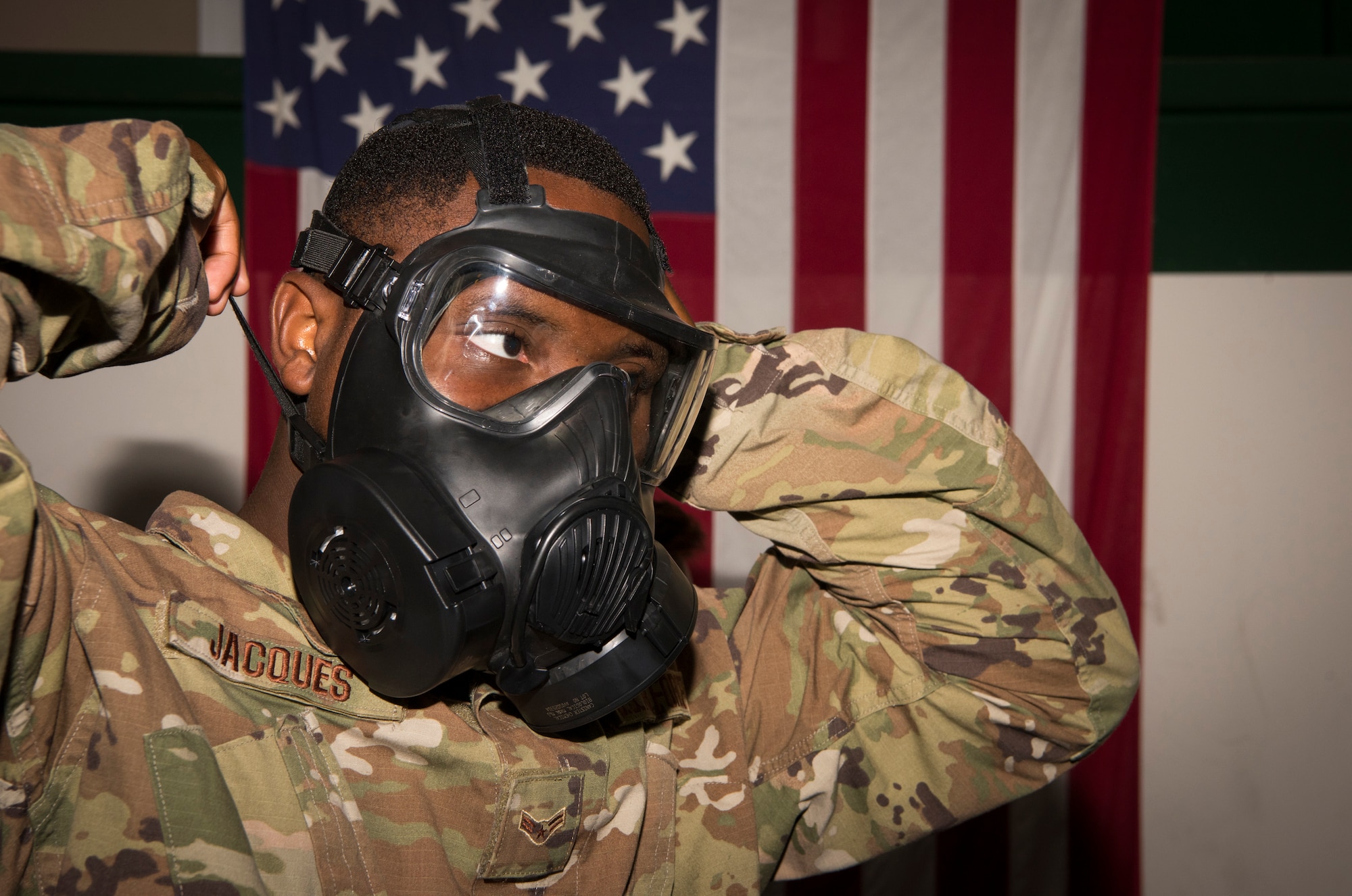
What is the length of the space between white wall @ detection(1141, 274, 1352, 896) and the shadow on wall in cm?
248

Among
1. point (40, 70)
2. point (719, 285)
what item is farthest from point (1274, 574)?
point (40, 70)

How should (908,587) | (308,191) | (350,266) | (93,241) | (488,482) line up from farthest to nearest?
(308,191) → (908,587) → (350,266) → (488,482) → (93,241)

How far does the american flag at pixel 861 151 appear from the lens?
2.32 metres

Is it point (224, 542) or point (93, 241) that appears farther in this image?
point (224, 542)

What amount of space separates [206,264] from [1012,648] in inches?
42.8

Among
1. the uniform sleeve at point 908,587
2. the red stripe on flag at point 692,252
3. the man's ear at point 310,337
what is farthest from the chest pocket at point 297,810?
the red stripe on flag at point 692,252

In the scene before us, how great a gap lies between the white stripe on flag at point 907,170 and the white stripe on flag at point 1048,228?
0.65 feet

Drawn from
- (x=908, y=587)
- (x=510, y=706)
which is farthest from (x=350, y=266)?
(x=908, y=587)

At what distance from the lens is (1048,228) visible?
2.36 m

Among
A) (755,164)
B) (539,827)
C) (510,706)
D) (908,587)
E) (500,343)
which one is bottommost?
(539,827)

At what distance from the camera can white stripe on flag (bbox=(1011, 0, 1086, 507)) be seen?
2307 mm

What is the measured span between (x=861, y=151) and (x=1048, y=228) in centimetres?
50

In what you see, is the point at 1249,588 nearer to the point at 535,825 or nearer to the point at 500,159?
the point at 535,825

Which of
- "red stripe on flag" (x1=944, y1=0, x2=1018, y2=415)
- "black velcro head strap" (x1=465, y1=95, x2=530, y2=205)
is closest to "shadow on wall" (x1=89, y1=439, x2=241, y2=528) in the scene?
"black velcro head strap" (x1=465, y1=95, x2=530, y2=205)
